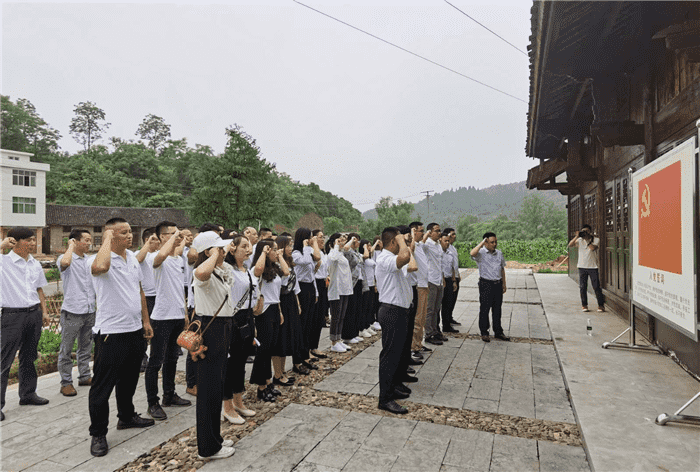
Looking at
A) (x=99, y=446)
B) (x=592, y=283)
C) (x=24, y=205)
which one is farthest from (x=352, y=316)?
(x=24, y=205)

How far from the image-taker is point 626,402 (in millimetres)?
3744

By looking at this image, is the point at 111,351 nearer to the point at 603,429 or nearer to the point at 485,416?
the point at 485,416

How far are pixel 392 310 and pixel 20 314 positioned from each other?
3.87 metres

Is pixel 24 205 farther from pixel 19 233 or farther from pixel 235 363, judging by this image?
pixel 235 363

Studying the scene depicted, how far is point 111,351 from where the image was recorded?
126 inches

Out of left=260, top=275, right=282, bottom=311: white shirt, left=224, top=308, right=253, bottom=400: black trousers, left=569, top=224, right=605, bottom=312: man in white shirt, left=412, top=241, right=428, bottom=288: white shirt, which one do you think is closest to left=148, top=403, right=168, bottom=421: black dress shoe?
left=224, top=308, right=253, bottom=400: black trousers

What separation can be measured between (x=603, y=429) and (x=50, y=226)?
40.8 metres

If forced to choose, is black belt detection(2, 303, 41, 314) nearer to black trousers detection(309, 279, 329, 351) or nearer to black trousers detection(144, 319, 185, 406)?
black trousers detection(144, 319, 185, 406)

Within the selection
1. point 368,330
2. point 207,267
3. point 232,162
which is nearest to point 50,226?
point 232,162

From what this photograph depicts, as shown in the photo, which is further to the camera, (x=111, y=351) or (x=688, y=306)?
(x=688, y=306)

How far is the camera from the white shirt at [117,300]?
324 cm

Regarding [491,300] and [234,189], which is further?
[234,189]

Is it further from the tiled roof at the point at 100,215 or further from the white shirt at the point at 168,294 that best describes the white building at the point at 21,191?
the white shirt at the point at 168,294

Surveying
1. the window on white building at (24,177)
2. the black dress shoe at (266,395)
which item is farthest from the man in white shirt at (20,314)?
the window on white building at (24,177)
